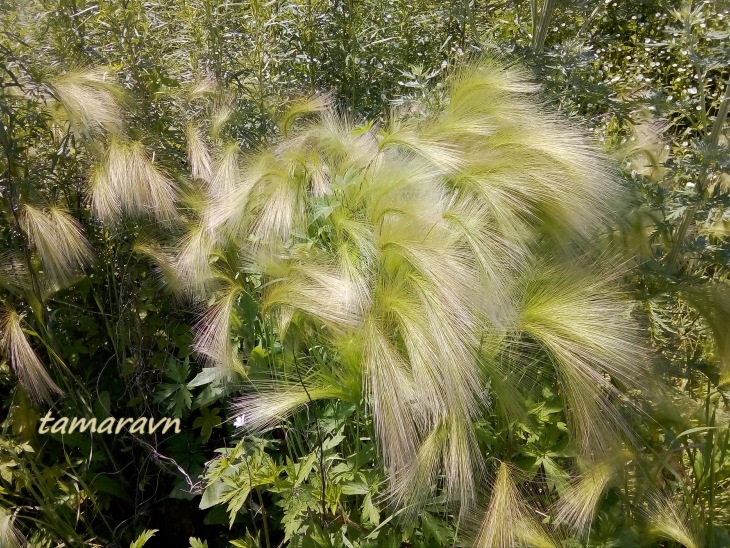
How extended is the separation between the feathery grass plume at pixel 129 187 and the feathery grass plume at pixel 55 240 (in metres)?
0.09

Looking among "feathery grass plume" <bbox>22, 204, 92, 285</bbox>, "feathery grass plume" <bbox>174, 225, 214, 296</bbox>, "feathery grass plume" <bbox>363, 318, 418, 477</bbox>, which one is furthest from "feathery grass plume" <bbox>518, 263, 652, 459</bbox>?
"feathery grass plume" <bbox>22, 204, 92, 285</bbox>

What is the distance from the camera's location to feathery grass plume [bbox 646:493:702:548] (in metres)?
1.37

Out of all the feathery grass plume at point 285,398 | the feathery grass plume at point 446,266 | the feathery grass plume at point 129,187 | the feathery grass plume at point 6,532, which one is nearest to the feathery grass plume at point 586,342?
the feathery grass plume at point 446,266

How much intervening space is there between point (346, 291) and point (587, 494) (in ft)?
1.96

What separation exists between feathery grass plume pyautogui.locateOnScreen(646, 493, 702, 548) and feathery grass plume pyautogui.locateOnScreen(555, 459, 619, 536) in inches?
6.9

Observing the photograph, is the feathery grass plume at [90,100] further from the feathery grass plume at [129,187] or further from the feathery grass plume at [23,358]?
the feathery grass plume at [23,358]

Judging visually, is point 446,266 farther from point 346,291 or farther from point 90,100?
point 90,100

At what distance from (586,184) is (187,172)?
3.98ft

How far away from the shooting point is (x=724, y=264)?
162 centimetres

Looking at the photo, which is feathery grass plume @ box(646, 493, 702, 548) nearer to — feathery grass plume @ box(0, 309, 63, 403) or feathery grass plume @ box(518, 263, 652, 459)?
feathery grass plume @ box(518, 263, 652, 459)

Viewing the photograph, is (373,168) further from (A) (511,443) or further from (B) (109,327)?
(B) (109,327)

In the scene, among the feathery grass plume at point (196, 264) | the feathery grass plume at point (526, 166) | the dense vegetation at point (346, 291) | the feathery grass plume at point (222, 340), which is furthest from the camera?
the feathery grass plume at point (196, 264)

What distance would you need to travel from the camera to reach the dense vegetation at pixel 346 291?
1207 millimetres

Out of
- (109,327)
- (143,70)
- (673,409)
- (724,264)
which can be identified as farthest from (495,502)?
(143,70)
